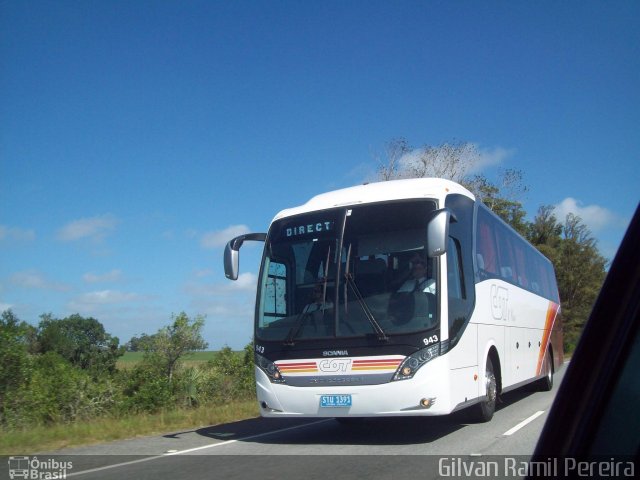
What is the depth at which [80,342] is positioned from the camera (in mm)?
93188

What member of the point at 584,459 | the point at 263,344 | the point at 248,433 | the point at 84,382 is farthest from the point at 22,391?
the point at 584,459

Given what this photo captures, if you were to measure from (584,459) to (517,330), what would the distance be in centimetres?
1134

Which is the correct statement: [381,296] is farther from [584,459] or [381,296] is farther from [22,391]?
[22,391]

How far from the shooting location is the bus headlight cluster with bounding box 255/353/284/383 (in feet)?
30.5

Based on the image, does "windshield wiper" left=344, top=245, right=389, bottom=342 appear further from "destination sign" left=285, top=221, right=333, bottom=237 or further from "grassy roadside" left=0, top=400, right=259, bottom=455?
"grassy roadside" left=0, top=400, right=259, bottom=455

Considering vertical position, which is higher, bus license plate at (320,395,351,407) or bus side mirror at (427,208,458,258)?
bus side mirror at (427,208,458,258)

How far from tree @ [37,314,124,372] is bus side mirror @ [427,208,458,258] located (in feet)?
268

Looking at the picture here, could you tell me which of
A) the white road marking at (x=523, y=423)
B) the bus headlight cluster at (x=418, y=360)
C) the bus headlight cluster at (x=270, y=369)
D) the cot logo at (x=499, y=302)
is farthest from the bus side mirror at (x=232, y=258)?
the white road marking at (x=523, y=423)

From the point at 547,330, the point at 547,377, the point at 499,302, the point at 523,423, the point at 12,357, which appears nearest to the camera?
the point at 523,423

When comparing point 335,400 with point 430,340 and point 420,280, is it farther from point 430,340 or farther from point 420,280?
point 420,280

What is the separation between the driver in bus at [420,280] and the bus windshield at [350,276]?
1 cm

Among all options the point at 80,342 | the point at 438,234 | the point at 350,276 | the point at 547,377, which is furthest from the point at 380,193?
the point at 80,342

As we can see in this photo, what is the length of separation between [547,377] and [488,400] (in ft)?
22.7

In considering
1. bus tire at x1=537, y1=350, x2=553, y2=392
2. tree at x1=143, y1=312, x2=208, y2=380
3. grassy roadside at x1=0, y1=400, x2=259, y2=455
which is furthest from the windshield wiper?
tree at x1=143, y1=312, x2=208, y2=380
